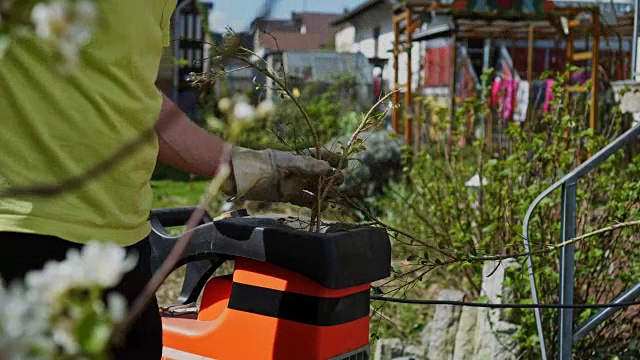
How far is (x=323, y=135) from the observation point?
32.4 feet

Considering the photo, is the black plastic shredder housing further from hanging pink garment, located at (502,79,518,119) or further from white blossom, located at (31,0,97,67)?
hanging pink garment, located at (502,79,518,119)

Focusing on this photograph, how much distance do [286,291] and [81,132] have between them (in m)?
0.60

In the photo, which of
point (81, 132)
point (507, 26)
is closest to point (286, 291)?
point (81, 132)

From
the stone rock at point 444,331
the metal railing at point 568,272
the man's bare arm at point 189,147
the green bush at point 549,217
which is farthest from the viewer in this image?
the stone rock at point 444,331

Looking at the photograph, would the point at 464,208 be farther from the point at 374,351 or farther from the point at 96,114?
the point at 96,114

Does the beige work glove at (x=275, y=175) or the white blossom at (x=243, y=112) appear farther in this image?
the beige work glove at (x=275, y=175)

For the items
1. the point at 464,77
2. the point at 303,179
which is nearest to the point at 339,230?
the point at 303,179

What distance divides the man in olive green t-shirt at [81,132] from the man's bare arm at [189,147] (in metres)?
0.10

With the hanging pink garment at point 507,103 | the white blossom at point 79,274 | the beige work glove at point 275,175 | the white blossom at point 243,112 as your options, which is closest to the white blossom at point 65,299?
the white blossom at point 79,274

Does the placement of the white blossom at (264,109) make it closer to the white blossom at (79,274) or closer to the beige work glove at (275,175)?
the white blossom at (79,274)

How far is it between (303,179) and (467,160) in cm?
444

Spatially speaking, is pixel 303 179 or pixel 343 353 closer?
pixel 343 353

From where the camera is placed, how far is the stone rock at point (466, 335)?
13.6 feet

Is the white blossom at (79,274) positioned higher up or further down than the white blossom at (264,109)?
further down
